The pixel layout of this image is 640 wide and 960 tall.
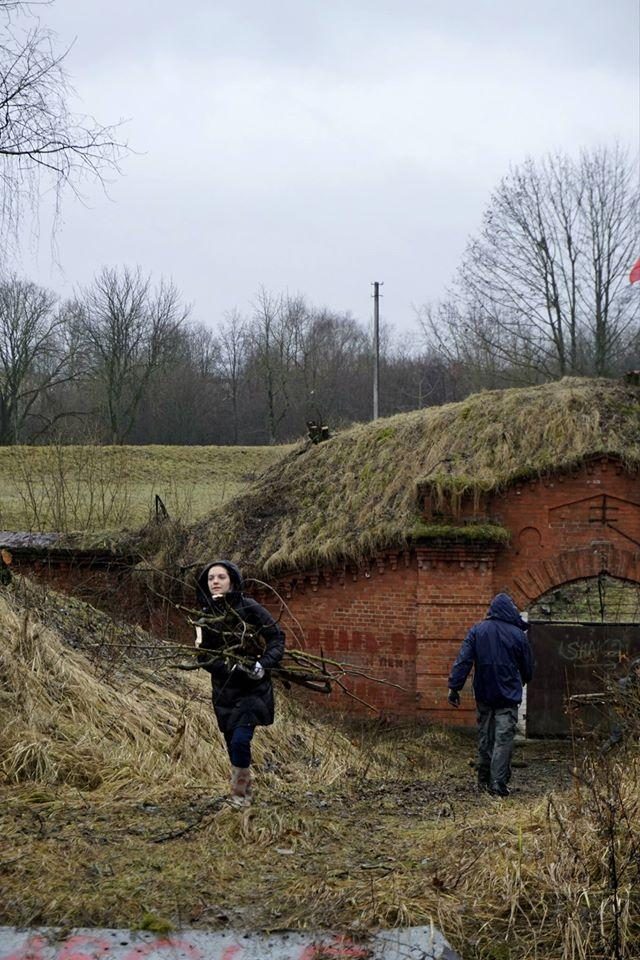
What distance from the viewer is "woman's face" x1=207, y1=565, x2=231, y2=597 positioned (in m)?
6.79

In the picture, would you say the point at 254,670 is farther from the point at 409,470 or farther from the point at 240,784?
the point at 409,470

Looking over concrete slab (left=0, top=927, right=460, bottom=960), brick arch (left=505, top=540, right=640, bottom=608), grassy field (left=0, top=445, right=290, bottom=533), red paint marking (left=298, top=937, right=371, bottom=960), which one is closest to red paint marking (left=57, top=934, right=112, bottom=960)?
concrete slab (left=0, top=927, right=460, bottom=960)

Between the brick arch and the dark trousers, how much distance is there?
7297 mm

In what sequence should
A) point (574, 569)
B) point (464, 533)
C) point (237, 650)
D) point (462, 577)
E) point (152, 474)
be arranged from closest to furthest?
point (237, 650)
point (464, 533)
point (462, 577)
point (574, 569)
point (152, 474)

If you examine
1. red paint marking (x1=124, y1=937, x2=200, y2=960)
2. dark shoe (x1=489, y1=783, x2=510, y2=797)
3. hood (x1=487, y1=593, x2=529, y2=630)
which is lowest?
dark shoe (x1=489, y1=783, x2=510, y2=797)

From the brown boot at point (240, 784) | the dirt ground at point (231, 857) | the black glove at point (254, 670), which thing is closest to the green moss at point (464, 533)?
the dirt ground at point (231, 857)

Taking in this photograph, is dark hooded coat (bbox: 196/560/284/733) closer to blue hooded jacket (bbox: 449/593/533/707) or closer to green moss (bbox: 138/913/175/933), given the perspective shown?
green moss (bbox: 138/913/175/933)

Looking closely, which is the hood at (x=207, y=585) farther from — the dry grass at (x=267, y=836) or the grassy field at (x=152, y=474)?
the grassy field at (x=152, y=474)

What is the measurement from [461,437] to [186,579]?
4.47m

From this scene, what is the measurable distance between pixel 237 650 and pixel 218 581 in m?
0.48

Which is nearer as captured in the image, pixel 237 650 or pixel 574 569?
pixel 237 650

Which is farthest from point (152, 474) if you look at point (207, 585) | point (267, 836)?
point (267, 836)

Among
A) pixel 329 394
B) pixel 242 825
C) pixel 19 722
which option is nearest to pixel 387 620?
pixel 19 722

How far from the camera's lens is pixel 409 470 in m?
14.5
